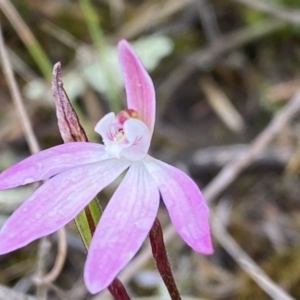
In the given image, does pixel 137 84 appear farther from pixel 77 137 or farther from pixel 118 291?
pixel 118 291

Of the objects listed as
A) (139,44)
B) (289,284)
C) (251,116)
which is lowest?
(289,284)

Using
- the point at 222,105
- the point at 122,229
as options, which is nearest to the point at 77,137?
the point at 122,229

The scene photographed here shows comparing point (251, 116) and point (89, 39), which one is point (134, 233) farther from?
point (89, 39)

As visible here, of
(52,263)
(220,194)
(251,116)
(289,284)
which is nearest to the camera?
(289,284)

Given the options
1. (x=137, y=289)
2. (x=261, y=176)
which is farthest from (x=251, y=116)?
(x=137, y=289)

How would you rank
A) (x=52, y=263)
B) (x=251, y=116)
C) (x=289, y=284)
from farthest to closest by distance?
(x=251, y=116) → (x=52, y=263) → (x=289, y=284)

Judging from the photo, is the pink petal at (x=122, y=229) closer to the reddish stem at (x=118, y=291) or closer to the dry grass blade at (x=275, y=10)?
the reddish stem at (x=118, y=291)
